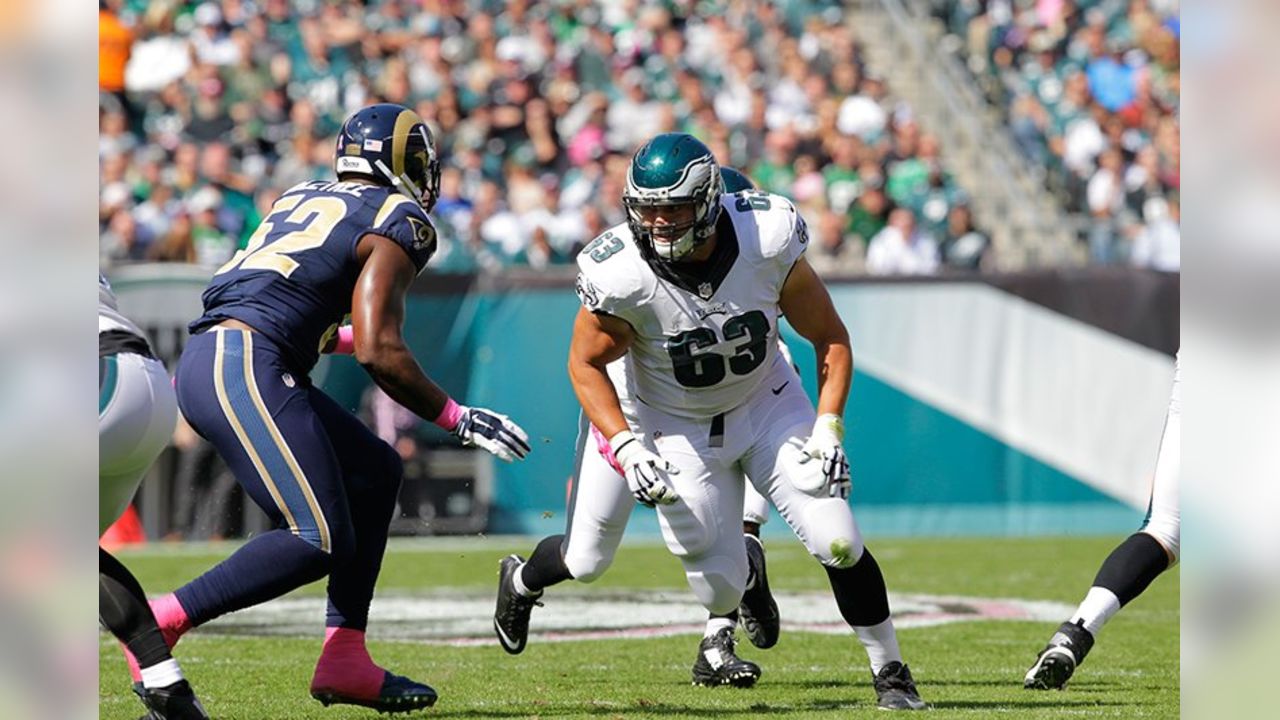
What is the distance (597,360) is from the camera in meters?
5.10

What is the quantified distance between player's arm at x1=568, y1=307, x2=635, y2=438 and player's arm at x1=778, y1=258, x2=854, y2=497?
1.61ft

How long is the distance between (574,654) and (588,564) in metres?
1.12

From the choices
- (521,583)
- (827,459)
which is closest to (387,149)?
(827,459)

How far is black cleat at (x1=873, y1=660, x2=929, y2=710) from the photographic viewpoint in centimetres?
495

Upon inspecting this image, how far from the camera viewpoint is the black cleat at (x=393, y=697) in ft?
15.8

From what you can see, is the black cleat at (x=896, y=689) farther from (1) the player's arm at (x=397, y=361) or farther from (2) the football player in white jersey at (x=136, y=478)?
(2) the football player in white jersey at (x=136, y=478)

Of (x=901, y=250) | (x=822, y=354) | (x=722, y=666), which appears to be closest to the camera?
(x=822, y=354)

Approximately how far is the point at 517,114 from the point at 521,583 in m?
9.07

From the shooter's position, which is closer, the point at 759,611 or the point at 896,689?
the point at 896,689

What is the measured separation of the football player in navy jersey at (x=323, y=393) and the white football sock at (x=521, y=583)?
952 mm

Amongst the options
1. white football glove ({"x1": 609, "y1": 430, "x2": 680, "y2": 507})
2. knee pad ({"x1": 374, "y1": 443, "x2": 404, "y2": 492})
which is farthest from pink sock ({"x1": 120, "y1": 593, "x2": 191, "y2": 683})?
white football glove ({"x1": 609, "y1": 430, "x2": 680, "y2": 507})

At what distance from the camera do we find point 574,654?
21.4 ft

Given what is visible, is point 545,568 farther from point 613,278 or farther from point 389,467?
point 613,278
